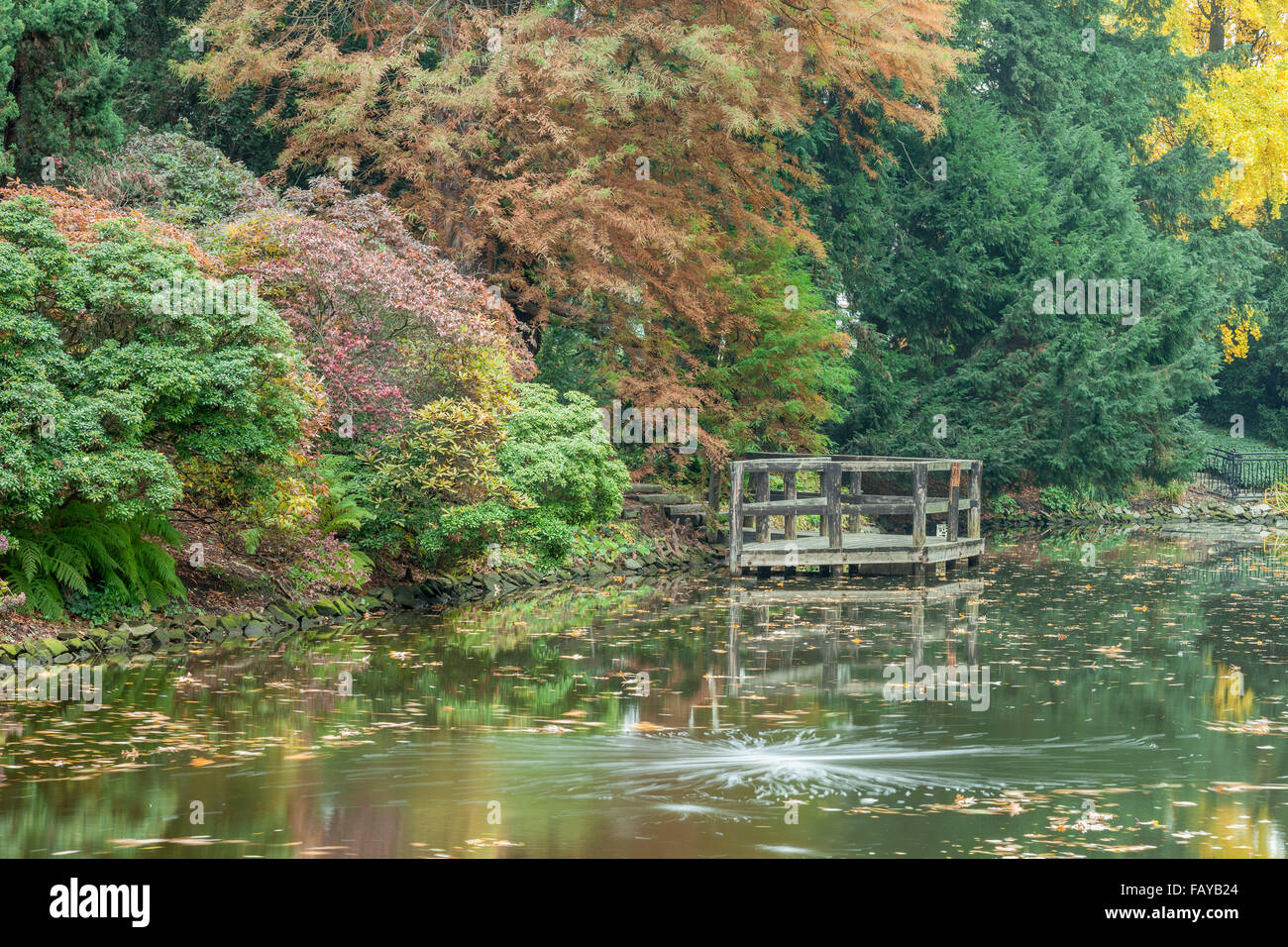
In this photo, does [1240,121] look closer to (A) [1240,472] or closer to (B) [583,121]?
(A) [1240,472]

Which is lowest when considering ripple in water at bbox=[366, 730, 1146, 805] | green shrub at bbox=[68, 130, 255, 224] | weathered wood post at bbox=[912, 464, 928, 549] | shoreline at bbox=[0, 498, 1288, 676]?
ripple in water at bbox=[366, 730, 1146, 805]

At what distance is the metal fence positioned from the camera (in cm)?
4031

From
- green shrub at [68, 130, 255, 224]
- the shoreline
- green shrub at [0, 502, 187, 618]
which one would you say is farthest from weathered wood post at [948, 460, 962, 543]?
green shrub at [0, 502, 187, 618]

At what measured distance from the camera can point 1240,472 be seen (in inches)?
1609

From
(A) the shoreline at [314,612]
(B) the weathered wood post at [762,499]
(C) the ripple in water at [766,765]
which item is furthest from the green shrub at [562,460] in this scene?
(C) the ripple in water at [766,765]

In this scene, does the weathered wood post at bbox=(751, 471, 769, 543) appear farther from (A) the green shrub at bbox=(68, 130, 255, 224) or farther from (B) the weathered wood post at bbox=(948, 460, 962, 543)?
(A) the green shrub at bbox=(68, 130, 255, 224)

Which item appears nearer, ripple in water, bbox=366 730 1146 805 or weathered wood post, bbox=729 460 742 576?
ripple in water, bbox=366 730 1146 805

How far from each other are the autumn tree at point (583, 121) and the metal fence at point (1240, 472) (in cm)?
1989

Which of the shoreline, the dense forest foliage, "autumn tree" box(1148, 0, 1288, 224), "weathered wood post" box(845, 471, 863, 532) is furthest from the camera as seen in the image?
"autumn tree" box(1148, 0, 1288, 224)

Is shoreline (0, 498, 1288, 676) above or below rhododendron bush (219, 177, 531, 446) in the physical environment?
below

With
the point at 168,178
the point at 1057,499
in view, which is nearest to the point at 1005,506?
the point at 1057,499

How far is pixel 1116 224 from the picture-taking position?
35.3 m

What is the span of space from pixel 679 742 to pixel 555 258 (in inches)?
561

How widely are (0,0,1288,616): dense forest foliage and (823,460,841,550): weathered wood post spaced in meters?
3.23
